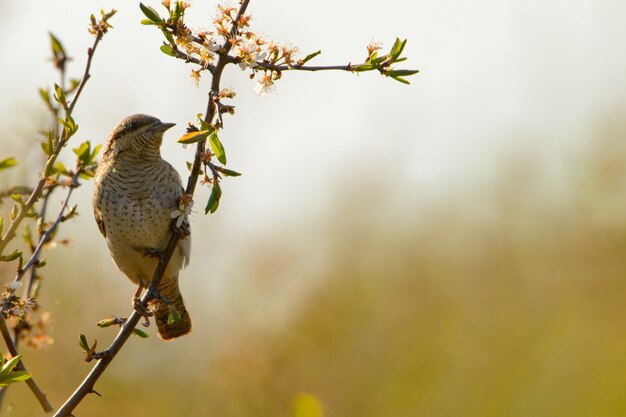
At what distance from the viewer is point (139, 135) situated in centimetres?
425

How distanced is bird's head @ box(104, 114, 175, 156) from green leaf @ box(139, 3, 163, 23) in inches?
58.1

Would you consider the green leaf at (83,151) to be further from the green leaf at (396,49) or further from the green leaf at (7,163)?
the green leaf at (396,49)

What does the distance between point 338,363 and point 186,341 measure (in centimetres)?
157

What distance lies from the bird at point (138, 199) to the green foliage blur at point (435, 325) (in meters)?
1.77

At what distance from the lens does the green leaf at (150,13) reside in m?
2.62

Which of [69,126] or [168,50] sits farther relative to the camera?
[69,126]

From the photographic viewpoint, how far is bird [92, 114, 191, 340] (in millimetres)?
4109

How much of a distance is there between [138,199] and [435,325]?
5.52 m

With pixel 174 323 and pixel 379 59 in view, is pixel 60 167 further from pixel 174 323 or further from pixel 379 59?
pixel 174 323

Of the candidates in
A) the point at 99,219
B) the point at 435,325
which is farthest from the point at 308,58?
the point at 435,325

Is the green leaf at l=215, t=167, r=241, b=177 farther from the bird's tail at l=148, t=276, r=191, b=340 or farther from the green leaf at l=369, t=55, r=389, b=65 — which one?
the bird's tail at l=148, t=276, r=191, b=340

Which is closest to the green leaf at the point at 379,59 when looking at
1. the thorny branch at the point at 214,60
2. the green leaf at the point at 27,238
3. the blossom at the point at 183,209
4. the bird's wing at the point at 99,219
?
the thorny branch at the point at 214,60

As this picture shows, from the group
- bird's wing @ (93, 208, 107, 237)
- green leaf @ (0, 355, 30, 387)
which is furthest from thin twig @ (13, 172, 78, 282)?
bird's wing @ (93, 208, 107, 237)

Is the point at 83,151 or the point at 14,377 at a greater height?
the point at 83,151
